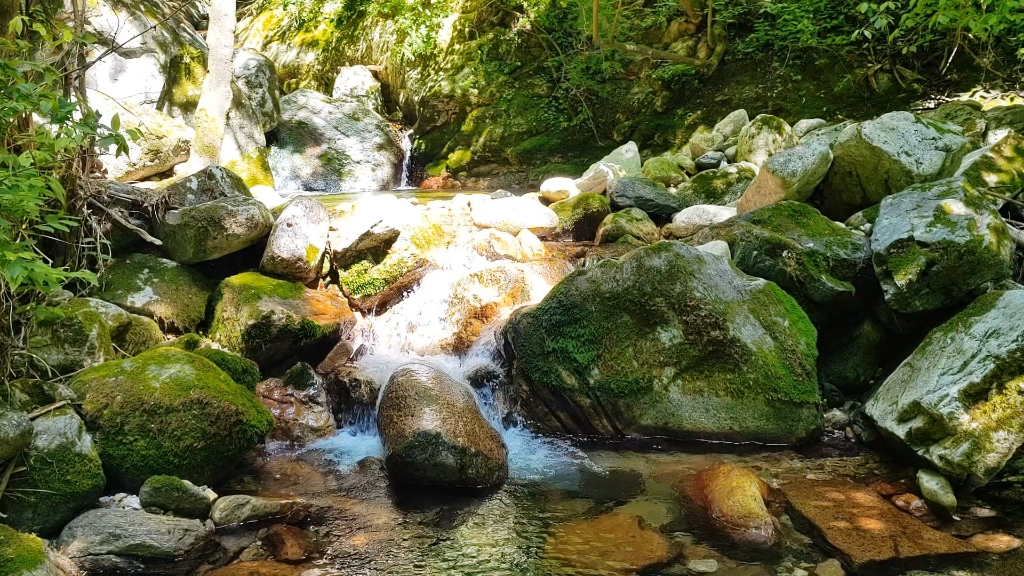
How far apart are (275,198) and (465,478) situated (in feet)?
20.4

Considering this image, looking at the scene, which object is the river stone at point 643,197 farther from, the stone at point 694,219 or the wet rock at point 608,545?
the wet rock at point 608,545

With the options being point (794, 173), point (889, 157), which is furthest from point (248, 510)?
point (889, 157)

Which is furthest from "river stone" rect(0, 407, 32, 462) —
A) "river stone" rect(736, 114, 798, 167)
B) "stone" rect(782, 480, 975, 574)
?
"river stone" rect(736, 114, 798, 167)

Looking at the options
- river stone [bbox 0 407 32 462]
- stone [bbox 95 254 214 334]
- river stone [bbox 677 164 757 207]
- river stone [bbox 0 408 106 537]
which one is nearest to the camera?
river stone [bbox 0 407 32 462]

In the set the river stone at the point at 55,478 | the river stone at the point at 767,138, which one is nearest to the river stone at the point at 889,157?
the river stone at the point at 767,138

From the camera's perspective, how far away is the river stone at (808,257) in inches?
210

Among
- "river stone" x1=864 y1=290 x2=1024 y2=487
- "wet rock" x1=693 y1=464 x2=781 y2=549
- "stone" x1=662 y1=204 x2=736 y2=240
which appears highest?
"stone" x1=662 y1=204 x2=736 y2=240

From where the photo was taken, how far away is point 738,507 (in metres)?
3.75

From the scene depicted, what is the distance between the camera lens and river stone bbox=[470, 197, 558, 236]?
27.3ft

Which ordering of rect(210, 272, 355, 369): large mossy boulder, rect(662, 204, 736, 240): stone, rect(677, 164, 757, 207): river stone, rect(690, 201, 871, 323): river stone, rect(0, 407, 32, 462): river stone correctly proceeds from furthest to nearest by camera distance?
rect(677, 164, 757, 207): river stone → rect(662, 204, 736, 240): stone → rect(210, 272, 355, 369): large mossy boulder → rect(690, 201, 871, 323): river stone → rect(0, 407, 32, 462): river stone

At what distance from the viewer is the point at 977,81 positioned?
8891 millimetres

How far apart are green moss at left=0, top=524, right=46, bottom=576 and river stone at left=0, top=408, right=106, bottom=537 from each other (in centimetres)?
34

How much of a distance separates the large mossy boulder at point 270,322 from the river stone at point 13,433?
233 cm

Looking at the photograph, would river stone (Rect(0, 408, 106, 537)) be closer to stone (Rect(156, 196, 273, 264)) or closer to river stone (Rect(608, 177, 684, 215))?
stone (Rect(156, 196, 273, 264))
